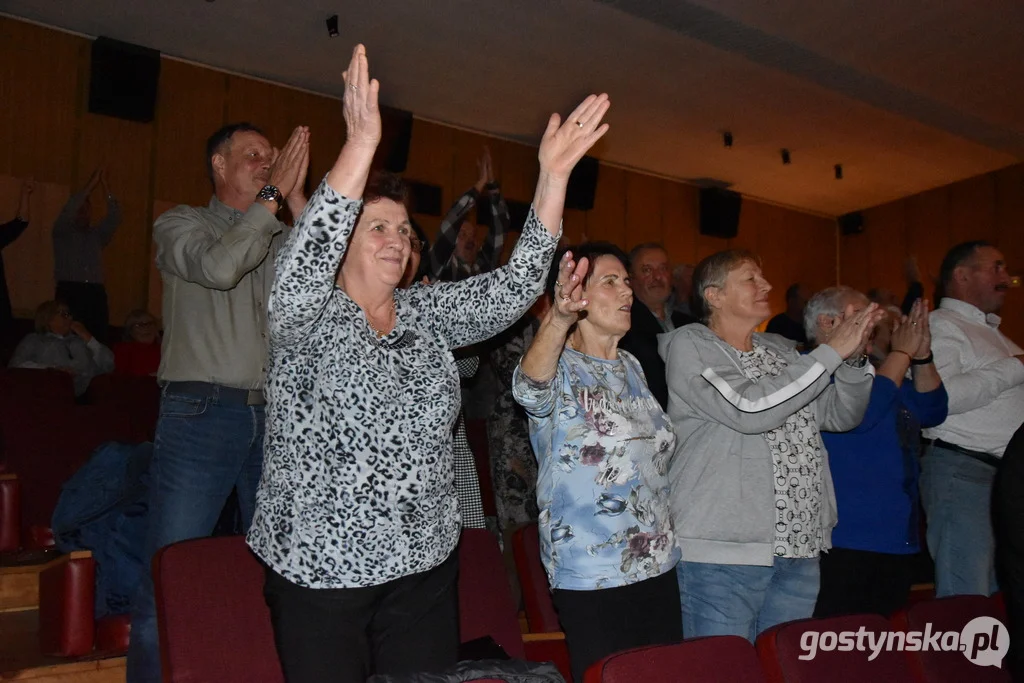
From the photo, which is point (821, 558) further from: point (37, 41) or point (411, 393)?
point (37, 41)

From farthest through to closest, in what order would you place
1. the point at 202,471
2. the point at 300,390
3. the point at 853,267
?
the point at 853,267, the point at 202,471, the point at 300,390

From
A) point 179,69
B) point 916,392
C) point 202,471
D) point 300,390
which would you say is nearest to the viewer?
point 300,390

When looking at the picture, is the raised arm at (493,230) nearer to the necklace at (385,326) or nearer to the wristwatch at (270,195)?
the wristwatch at (270,195)

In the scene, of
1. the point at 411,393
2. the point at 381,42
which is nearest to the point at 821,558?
the point at 411,393

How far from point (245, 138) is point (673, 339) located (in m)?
1.27

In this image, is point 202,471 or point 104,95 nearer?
point 202,471

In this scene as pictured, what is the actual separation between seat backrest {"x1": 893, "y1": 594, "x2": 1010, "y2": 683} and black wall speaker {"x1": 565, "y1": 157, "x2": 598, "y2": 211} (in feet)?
23.8

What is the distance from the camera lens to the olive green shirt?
6.54 feet

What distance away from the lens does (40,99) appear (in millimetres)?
6316

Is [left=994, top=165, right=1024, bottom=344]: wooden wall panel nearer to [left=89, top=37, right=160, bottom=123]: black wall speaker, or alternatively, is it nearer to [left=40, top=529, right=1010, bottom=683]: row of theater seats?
[left=89, top=37, right=160, bottom=123]: black wall speaker

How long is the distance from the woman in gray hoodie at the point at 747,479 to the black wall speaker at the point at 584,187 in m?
6.62

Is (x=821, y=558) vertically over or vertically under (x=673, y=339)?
under

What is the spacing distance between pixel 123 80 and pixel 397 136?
7.17 feet

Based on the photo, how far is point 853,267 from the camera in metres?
11.3
